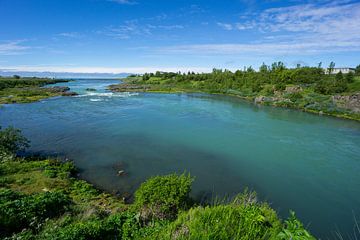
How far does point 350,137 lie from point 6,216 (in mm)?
30337

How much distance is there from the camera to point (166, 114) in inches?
1380

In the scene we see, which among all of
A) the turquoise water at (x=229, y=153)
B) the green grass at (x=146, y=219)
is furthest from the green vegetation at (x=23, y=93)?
the green grass at (x=146, y=219)

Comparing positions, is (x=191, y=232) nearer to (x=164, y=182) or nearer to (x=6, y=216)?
(x=164, y=182)

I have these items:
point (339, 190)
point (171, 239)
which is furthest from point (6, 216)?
point (339, 190)

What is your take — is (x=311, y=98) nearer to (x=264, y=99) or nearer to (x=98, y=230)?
(x=264, y=99)

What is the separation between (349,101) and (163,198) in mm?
42427

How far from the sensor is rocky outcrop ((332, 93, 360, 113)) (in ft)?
116

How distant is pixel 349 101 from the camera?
37344 millimetres

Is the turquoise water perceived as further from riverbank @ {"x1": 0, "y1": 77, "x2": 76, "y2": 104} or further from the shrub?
riverbank @ {"x1": 0, "y1": 77, "x2": 76, "y2": 104}

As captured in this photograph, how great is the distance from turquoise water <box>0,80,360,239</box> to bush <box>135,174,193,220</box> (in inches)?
146

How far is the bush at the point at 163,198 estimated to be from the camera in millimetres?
8281

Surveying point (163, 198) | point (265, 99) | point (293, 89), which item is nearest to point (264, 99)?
point (265, 99)

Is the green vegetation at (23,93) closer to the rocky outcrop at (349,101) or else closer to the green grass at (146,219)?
the green grass at (146,219)

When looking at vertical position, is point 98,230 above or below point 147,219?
above
